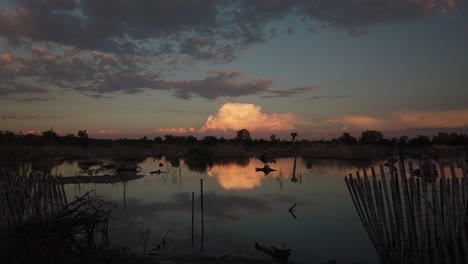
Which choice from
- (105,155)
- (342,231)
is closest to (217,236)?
(342,231)

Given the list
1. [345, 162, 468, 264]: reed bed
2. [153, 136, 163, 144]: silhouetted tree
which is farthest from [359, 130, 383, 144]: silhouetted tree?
[345, 162, 468, 264]: reed bed

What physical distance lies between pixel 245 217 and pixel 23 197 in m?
6.78

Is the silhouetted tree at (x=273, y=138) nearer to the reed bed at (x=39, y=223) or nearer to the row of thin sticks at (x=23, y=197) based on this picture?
the row of thin sticks at (x=23, y=197)

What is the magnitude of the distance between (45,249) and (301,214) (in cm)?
831

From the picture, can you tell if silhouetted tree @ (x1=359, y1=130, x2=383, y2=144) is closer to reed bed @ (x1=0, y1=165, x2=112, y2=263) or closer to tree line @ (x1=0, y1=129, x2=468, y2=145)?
tree line @ (x1=0, y1=129, x2=468, y2=145)

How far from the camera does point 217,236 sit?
8.55 metres

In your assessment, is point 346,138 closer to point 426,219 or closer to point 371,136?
point 371,136

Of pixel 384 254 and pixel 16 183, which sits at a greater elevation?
pixel 16 183

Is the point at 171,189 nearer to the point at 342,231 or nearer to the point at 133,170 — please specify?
the point at 133,170

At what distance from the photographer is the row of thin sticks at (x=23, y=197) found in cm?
551

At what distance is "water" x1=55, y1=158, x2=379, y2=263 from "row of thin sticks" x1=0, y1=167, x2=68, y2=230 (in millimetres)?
2346

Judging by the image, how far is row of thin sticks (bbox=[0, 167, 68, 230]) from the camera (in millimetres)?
5512

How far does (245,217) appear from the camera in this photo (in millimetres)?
10734

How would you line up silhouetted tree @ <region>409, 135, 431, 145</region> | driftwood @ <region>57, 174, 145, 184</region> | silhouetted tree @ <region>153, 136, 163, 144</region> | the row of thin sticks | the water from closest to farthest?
the row of thin sticks → the water → driftwood @ <region>57, 174, 145, 184</region> → silhouetted tree @ <region>409, 135, 431, 145</region> → silhouetted tree @ <region>153, 136, 163, 144</region>
